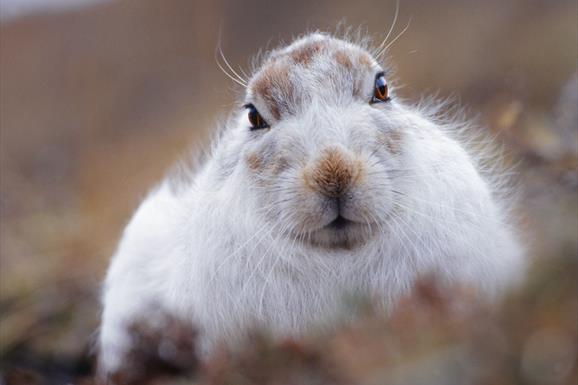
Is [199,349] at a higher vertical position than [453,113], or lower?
lower

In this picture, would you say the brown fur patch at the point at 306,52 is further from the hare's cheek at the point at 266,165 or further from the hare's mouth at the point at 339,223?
the hare's mouth at the point at 339,223

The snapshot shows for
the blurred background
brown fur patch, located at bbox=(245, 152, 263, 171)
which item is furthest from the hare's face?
the blurred background

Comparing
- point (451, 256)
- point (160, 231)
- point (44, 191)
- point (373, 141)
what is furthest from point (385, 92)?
point (44, 191)

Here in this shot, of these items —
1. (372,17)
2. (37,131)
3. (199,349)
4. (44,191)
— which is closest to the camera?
(199,349)

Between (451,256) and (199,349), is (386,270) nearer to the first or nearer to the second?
(451,256)

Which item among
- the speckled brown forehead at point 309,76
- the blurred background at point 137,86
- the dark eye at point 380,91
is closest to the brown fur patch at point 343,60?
the speckled brown forehead at point 309,76

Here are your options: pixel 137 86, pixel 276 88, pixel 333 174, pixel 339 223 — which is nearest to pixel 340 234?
pixel 339 223

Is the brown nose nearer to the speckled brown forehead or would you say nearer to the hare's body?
the hare's body
